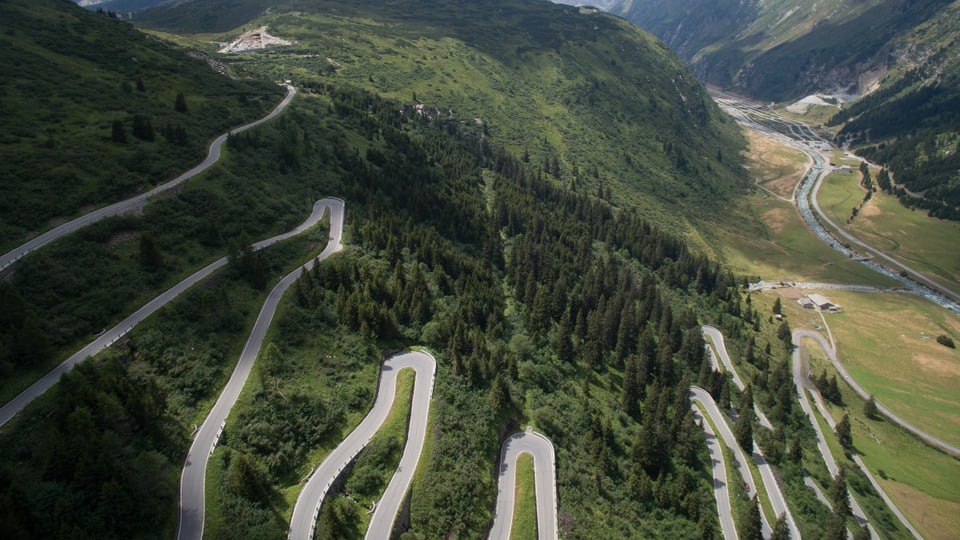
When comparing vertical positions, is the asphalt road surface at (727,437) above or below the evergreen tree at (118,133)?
below

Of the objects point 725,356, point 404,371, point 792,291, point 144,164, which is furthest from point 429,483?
point 792,291

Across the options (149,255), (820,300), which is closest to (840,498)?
(820,300)

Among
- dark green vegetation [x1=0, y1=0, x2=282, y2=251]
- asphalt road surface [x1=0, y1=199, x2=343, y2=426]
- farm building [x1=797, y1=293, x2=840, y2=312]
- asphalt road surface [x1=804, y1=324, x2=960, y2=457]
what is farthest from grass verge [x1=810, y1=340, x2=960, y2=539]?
dark green vegetation [x1=0, y1=0, x2=282, y2=251]

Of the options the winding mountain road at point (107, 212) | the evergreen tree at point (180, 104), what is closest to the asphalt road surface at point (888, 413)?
the winding mountain road at point (107, 212)

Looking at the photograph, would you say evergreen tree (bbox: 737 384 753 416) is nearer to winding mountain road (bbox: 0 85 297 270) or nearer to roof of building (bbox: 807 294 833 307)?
roof of building (bbox: 807 294 833 307)

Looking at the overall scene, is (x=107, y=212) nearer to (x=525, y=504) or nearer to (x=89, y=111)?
(x=89, y=111)

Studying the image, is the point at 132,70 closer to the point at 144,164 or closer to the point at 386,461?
the point at 144,164

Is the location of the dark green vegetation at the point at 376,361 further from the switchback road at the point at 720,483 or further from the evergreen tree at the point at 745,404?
the switchback road at the point at 720,483
